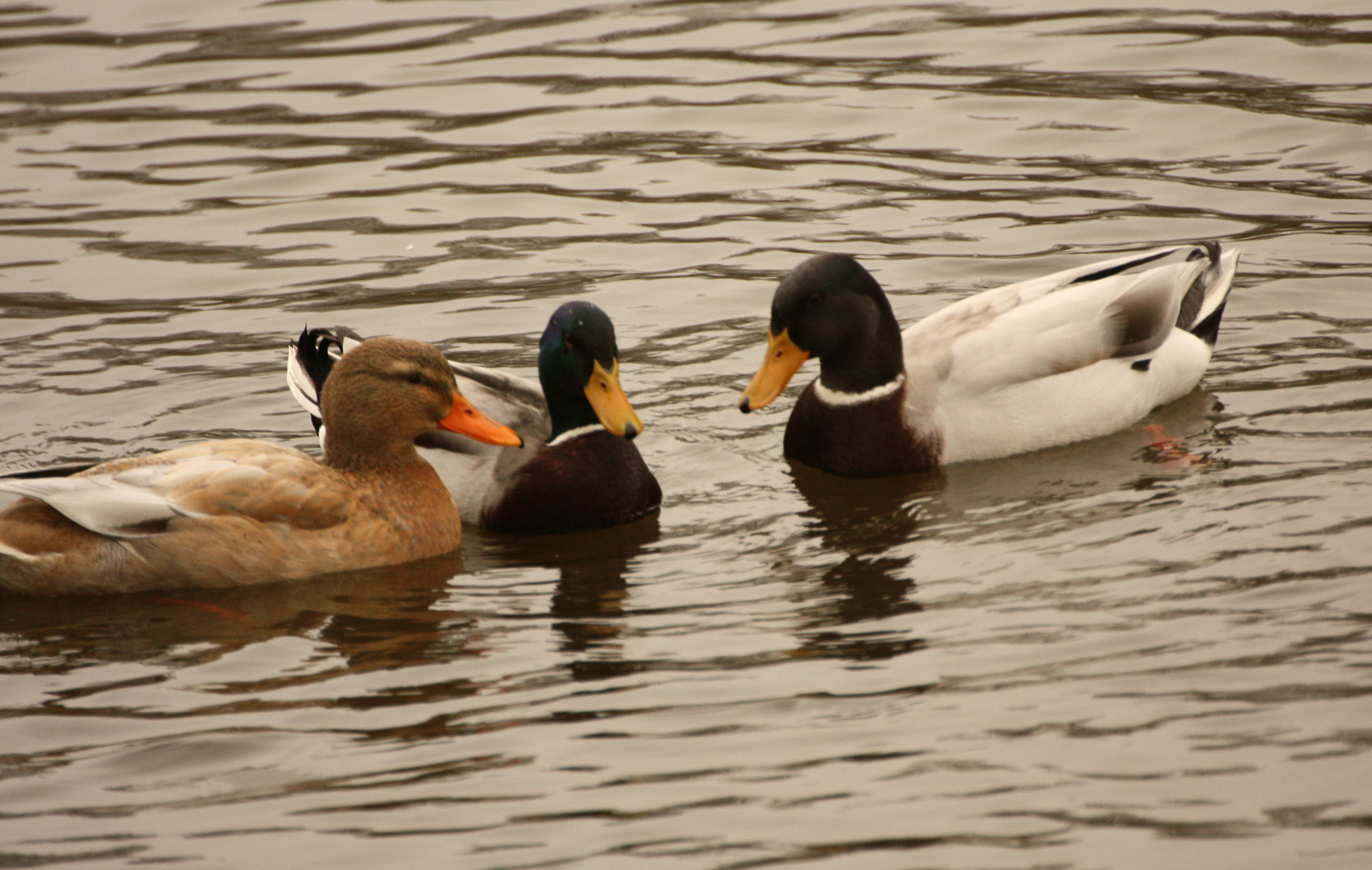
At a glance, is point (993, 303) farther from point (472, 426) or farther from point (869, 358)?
point (472, 426)

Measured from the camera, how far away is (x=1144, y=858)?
4.07 metres

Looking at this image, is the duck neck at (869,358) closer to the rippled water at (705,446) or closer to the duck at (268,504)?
the rippled water at (705,446)

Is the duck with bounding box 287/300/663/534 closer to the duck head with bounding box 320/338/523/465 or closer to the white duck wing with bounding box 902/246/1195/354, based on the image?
the duck head with bounding box 320/338/523/465

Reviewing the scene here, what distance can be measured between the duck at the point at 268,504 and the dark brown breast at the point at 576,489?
0.93 feet

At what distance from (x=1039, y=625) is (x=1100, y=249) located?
491 cm

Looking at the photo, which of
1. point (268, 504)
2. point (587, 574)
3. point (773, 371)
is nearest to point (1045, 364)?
point (773, 371)

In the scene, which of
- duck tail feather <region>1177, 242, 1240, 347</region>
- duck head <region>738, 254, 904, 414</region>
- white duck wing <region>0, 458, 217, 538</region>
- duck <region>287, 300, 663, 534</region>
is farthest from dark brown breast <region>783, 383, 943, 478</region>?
white duck wing <region>0, 458, 217, 538</region>

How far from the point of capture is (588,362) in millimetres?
6848

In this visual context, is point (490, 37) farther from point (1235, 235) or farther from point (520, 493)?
point (520, 493)

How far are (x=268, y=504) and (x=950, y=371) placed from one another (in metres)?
3.09

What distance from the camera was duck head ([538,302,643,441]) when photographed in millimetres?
6777

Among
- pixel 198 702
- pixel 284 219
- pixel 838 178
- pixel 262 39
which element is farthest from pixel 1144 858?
pixel 262 39

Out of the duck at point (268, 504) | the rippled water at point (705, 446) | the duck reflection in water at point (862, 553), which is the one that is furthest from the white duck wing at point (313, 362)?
the duck reflection in water at point (862, 553)

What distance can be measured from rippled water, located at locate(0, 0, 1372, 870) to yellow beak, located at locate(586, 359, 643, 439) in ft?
1.56
